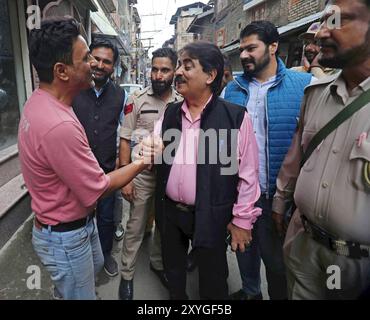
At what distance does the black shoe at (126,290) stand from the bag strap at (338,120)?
73.4 inches

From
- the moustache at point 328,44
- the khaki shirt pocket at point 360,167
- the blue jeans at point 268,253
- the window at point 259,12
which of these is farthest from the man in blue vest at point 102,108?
the window at point 259,12

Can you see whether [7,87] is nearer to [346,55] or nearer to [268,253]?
[268,253]

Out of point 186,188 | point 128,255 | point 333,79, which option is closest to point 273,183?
point 186,188

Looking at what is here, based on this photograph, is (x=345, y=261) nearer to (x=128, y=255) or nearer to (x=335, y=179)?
(x=335, y=179)

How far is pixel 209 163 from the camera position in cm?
183

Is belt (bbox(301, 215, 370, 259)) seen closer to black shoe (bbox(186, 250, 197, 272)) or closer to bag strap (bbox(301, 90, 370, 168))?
bag strap (bbox(301, 90, 370, 168))

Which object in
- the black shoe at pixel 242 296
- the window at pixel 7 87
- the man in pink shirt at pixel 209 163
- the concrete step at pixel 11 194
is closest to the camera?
the man in pink shirt at pixel 209 163

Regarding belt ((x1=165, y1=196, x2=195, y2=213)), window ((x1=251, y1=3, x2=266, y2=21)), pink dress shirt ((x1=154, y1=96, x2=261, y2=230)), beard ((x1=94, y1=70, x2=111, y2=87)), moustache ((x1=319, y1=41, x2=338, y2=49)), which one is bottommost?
belt ((x1=165, y1=196, x2=195, y2=213))

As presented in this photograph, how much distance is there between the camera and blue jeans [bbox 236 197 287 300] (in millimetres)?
2205

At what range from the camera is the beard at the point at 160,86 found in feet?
8.63

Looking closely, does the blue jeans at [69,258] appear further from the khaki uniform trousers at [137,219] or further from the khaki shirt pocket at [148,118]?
the khaki shirt pocket at [148,118]

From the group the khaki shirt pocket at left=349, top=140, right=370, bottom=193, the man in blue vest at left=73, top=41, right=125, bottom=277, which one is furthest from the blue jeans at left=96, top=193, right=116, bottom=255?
the khaki shirt pocket at left=349, top=140, right=370, bottom=193

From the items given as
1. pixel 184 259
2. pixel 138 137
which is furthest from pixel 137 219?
pixel 138 137

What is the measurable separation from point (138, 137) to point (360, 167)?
5.60 feet
